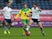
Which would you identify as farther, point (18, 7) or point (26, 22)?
point (18, 7)

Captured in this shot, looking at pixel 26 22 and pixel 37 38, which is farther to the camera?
pixel 26 22

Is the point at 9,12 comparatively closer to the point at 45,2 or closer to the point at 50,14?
the point at 50,14

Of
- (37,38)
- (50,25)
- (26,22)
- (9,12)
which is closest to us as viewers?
(37,38)

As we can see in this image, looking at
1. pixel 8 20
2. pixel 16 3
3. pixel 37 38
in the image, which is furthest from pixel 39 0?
pixel 37 38

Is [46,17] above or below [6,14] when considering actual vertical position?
below

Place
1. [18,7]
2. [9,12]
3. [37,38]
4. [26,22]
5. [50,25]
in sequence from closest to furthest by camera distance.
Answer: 1. [37,38]
2. [26,22]
3. [9,12]
4. [50,25]
5. [18,7]

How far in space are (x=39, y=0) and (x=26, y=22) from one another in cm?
1325

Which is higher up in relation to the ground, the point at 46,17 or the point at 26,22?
the point at 26,22

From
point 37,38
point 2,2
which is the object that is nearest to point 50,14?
point 2,2

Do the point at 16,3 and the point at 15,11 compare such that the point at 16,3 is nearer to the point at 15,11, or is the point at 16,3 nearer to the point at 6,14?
the point at 15,11

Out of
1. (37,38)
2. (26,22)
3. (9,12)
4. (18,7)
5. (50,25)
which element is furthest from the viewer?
(18,7)

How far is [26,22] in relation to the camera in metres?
17.6

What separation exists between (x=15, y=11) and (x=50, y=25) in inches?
136

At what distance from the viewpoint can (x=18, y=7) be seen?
29250mm
